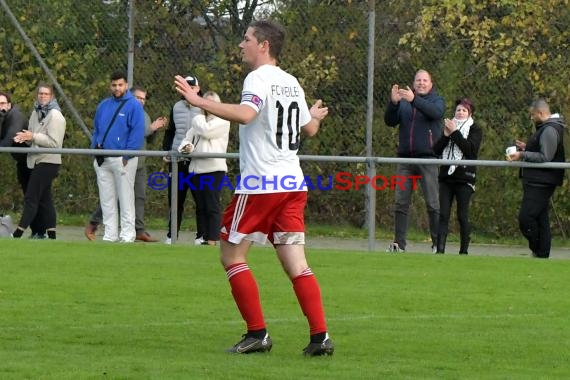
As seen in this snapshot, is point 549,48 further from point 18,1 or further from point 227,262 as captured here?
point 227,262

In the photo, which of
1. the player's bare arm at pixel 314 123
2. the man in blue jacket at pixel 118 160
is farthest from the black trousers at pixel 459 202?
the player's bare arm at pixel 314 123

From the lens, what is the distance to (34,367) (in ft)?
25.8

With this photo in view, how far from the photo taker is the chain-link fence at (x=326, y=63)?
62.0 feet

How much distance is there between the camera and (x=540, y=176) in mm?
16141

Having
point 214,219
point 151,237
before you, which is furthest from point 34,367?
point 151,237

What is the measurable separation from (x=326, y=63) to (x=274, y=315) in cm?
936

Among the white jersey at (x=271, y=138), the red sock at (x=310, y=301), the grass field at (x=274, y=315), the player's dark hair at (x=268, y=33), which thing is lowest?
the grass field at (x=274, y=315)

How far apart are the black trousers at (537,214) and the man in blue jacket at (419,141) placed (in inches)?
Answer: 41.6

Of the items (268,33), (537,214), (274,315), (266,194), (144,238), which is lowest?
(144,238)

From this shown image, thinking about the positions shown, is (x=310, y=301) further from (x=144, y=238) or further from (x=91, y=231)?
(x=91, y=231)

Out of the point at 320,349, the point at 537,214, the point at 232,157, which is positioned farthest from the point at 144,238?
the point at 320,349

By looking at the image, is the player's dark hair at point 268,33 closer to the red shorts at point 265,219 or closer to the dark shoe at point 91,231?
the red shorts at point 265,219

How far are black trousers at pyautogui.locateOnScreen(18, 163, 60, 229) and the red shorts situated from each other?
9.23m

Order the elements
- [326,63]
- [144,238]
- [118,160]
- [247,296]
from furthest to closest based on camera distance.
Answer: [326,63] < [144,238] < [118,160] < [247,296]
